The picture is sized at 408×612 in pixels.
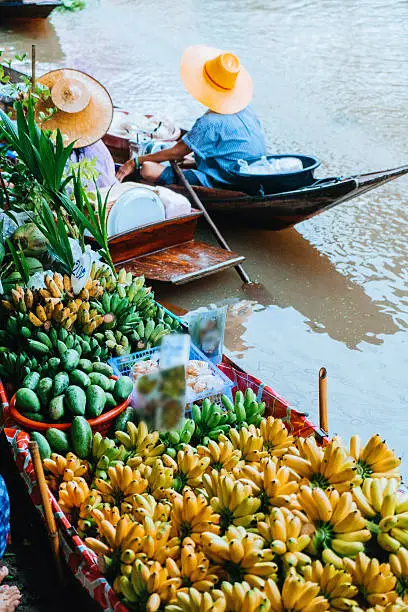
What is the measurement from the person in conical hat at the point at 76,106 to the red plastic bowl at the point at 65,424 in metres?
2.37

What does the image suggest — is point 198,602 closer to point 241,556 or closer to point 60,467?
point 241,556

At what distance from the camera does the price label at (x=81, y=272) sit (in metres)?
3.05

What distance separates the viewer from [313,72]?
1185 centimetres

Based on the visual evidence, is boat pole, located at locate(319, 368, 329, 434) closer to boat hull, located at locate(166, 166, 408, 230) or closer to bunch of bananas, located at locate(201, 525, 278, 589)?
bunch of bananas, located at locate(201, 525, 278, 589)

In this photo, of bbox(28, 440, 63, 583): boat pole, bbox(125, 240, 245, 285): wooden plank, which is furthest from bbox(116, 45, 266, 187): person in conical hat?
bbox(28, 440, 63, 583): boat pole

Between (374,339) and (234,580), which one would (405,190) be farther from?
(234,580)

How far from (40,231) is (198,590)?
7.35 feet

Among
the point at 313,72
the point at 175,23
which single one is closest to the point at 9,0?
the point at 175,23

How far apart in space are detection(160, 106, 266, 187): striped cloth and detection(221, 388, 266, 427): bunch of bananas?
324 cm

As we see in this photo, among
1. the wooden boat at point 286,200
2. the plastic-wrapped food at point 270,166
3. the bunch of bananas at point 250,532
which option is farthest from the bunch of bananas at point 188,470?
the plastic-wrapped food at point 270,166

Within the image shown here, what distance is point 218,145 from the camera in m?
5.63

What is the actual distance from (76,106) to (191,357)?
7.68 feet

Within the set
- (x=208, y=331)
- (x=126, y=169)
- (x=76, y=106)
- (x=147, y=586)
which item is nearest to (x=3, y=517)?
(x=147, y=586)

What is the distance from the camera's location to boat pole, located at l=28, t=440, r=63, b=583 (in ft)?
6.41
